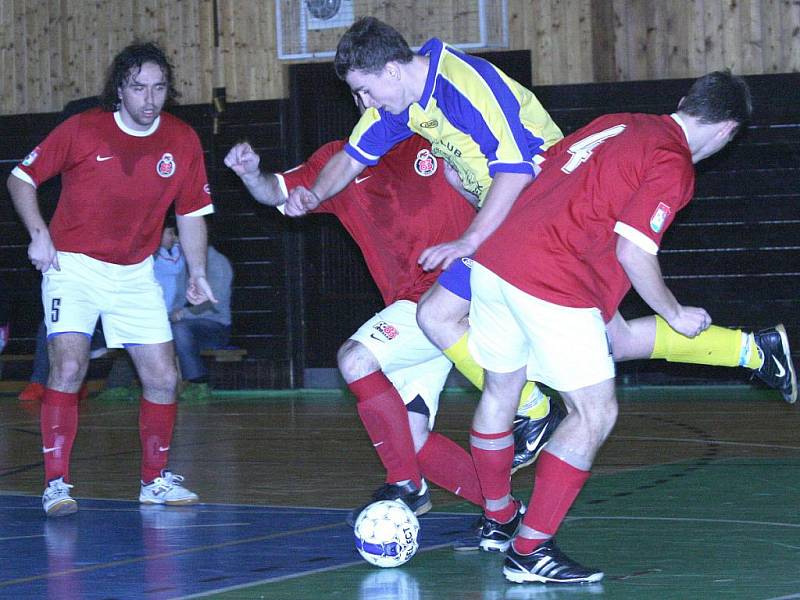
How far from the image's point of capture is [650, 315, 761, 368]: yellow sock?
4.74 meters

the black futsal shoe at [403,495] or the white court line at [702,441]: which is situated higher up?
the black futsal shoe at [403,495]

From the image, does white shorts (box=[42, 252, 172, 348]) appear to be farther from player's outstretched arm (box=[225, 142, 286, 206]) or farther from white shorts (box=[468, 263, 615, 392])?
white shorts (box=[468, 263, 615, 392])

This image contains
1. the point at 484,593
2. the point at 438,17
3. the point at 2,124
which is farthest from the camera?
the point at 2,124

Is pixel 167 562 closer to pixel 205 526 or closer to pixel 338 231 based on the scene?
pixel 205 526

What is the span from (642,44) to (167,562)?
27.0 ft

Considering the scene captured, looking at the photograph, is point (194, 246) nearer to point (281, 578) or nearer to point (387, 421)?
point (387, 421)

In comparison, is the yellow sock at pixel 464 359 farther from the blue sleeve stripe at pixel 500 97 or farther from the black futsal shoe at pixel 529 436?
the blue sleeve stripe at pixel 500 97

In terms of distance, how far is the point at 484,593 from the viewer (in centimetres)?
352

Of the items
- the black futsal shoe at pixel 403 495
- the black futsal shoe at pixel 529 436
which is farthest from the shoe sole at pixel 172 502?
the black futsal shoe at pixel 529 436

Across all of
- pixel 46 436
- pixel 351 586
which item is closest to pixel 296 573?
pixel 351 586

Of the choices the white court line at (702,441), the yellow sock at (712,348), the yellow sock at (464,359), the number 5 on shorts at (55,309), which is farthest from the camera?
the white court line at (702,441)

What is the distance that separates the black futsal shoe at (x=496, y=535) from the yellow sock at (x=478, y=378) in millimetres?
463

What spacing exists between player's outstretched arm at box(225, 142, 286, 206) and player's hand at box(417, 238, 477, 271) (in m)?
A: 1.02

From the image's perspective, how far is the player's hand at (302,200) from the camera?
15.4 feet
